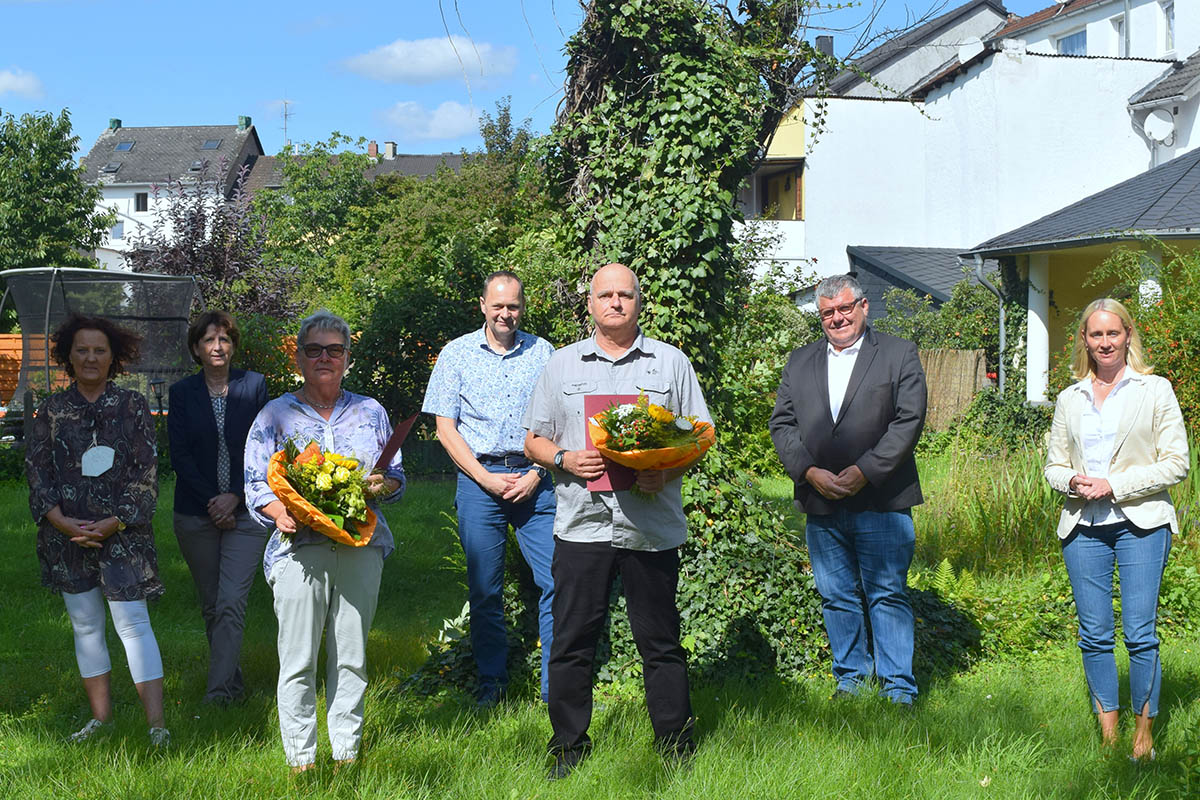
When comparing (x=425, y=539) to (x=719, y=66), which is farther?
(x=425, y=539)

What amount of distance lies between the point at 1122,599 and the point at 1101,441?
69 centimetres

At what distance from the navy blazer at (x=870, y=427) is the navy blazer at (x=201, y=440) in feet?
9.24

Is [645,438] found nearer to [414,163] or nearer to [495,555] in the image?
[495,555]

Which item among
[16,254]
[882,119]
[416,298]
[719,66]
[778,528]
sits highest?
[882,119]

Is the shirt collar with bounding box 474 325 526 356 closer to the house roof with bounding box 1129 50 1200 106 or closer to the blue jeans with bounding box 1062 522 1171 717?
the blue jeans with bounding box 1062 522 1171 717

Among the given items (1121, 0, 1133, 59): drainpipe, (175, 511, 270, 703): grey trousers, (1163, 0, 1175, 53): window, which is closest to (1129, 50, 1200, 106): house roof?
(1163, 0, 1175, 53): window

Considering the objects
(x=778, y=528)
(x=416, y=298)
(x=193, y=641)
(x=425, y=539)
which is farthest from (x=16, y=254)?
(x=778, y=528)

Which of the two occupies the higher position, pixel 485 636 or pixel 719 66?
pixel 719 66

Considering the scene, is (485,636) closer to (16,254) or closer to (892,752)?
(892,752)

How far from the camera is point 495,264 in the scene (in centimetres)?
1377

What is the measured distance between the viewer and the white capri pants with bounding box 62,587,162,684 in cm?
484

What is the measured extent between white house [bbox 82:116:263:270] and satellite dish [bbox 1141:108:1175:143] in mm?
61441

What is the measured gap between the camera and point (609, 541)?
4.37m

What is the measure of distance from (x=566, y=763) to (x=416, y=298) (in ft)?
32.0
